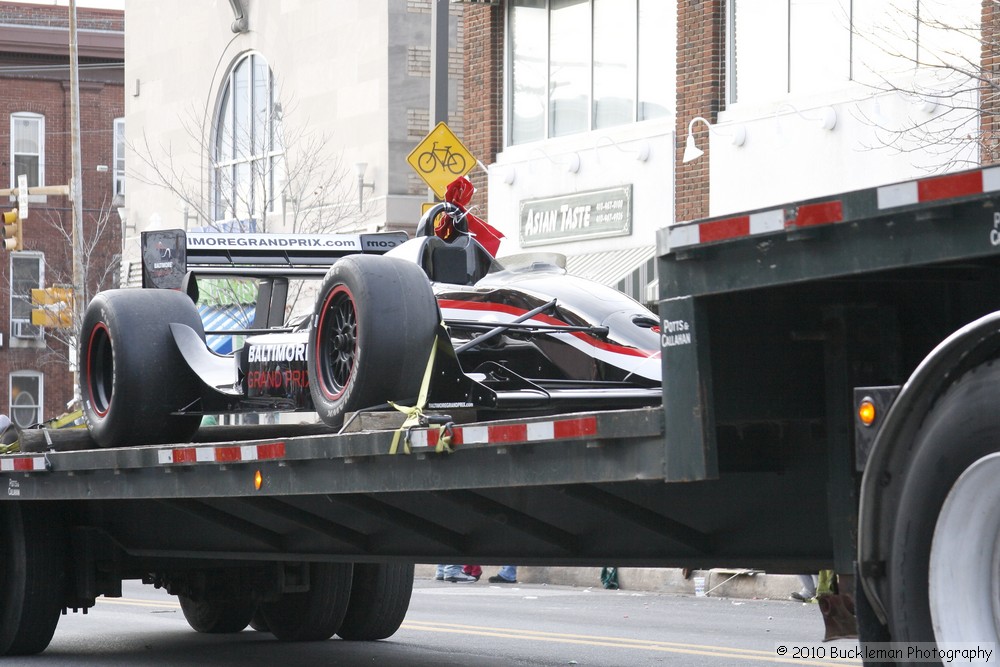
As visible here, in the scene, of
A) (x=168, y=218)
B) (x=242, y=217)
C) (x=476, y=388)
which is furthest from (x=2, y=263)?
(x=476, y=388)

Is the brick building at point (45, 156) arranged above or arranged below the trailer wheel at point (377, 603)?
above

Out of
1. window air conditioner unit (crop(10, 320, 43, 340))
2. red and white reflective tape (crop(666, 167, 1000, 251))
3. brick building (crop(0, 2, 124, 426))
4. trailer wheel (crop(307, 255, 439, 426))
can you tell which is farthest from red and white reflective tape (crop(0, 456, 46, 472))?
window air conditioner unit (crop(10, 320, 43, 340))

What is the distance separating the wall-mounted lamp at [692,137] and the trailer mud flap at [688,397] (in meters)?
14.5

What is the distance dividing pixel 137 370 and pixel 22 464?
111 cm

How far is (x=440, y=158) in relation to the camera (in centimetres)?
1777

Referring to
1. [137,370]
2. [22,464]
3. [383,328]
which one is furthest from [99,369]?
[383,328]

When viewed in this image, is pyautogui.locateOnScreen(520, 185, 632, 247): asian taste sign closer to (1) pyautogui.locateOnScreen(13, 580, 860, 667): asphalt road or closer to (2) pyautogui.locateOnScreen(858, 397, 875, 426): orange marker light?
(1) pyautogui.locateOnScreen(13, 580, 860, 667): asphalt road

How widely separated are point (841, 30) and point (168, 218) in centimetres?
1705

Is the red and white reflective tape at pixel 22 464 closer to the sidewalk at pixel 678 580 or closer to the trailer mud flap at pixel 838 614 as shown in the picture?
the trailer mud flap at pixel 838 614

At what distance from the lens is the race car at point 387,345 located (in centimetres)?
679

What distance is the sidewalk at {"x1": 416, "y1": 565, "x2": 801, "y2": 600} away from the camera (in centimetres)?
1502

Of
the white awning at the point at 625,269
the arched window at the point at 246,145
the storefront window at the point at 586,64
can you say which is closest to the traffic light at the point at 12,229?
the arched window at the point at 246,145

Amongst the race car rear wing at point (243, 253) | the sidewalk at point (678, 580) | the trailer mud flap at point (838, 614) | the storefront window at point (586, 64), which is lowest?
the sidewalk at point (678, 580)

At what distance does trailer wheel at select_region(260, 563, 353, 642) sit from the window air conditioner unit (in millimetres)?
33643
